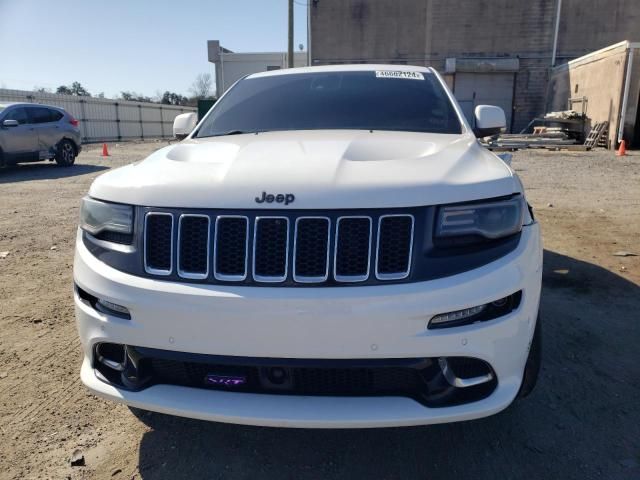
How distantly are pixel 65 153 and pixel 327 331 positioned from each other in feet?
45.6

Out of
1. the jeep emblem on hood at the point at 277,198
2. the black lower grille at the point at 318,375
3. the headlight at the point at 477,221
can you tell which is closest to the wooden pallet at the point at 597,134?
the headlight at the point at 477,221

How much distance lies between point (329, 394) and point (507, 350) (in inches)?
26.7

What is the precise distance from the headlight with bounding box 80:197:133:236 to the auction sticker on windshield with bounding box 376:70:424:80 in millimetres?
2232

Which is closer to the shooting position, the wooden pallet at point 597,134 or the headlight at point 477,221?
the headlight at point 477,221

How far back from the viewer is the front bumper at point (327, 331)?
1.72 meters

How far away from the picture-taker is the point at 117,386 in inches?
78.9

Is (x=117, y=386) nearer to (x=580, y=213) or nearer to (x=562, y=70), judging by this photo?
(x=580, y=213)

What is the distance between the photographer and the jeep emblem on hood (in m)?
1.80

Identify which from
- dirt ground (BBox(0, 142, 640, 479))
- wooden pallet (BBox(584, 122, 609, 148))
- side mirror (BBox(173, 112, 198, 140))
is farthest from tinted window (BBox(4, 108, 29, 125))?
wooden pallet (BBox(584, 122, 609, 148))

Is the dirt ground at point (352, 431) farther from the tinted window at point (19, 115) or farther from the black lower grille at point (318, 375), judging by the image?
the tinted window at point (19, 115)

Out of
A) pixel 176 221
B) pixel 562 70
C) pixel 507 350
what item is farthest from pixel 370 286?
pixel 562 70

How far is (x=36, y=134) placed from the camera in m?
12.4

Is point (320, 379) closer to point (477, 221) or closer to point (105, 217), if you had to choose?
point (477, 221)

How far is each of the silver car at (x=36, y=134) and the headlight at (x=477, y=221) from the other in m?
12.5
